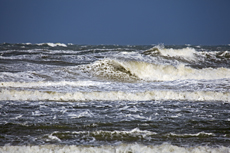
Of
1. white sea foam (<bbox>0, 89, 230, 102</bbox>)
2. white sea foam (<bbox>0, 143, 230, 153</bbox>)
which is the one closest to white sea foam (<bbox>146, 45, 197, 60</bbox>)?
white sea foam (<bbox>0, 89, 230, 102</bbox>)

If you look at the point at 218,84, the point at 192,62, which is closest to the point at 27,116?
the point at 218,84

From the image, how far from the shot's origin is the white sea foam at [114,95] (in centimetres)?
888

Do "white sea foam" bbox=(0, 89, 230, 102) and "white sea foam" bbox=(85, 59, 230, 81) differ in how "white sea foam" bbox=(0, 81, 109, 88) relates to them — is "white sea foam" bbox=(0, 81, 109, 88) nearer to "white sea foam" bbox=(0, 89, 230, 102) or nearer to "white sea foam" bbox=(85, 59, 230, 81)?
"white sea foam" bbox=(0, 89, 230, 102)

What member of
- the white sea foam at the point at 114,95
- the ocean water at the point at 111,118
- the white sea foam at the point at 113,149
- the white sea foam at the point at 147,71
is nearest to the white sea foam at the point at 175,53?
the white sea foam at the point at 147,71

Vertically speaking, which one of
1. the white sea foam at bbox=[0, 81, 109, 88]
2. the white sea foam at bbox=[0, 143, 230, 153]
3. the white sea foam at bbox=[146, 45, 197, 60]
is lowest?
the white sea foam at bbox=[0, 143, 230, 153]

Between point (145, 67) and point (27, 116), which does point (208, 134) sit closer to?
point (27, 116)

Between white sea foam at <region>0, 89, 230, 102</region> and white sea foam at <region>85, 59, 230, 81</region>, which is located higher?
white sea foam at <region>85, 59, 230, 81</region>

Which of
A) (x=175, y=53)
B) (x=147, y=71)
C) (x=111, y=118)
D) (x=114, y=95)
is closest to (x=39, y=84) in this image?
(x=114, y=95)

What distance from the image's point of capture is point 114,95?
9.27 m

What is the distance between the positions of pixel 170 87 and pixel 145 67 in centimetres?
666

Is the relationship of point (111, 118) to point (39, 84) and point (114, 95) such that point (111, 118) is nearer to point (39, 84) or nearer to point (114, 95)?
point (114, 95)

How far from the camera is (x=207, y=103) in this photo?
8.38 metres

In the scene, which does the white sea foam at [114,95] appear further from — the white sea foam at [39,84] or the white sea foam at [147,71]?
the white sea foam at [147,71]

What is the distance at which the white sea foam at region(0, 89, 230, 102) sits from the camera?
29.1ft
